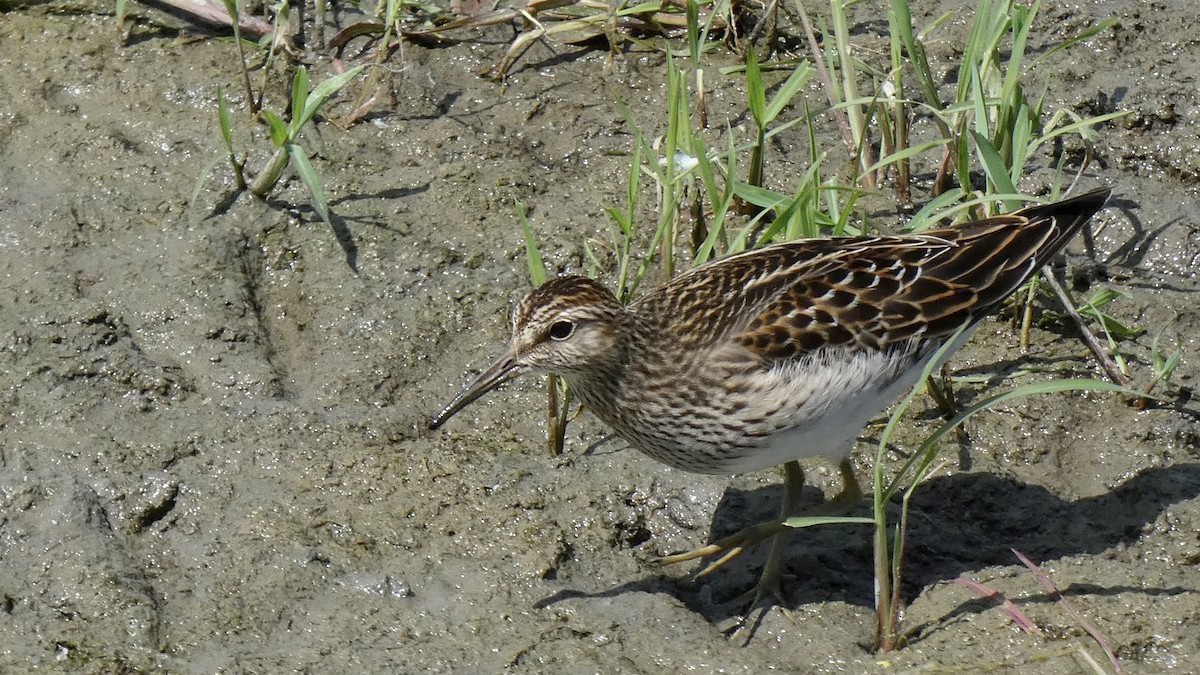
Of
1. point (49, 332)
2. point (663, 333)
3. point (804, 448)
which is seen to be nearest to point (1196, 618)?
point (804, 448)

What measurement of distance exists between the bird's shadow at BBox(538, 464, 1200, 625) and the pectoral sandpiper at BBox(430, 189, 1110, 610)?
0.55 ft

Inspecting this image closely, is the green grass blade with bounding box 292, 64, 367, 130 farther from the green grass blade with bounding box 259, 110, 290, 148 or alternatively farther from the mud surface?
the mud surface

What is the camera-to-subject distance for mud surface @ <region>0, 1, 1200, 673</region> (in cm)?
504

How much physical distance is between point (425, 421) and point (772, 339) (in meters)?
1.61

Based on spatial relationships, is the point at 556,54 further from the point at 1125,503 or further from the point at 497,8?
the point at 1125,503

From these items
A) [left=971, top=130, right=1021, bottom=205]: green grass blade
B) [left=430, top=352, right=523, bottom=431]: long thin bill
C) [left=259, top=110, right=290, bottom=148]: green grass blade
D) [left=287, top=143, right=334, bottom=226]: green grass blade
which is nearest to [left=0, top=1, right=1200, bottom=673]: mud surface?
[left=287, top=143, right=334, bottom=226]: green grass blade

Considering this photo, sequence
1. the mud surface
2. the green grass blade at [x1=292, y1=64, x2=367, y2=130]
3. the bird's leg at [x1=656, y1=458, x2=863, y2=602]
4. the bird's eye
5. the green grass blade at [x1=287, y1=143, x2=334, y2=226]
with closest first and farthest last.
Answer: the mud surface < the bird's eye < the bird's leg at [x1=656, y1=458, x2=863, y2=602] < the green grass blade at [x1=287, y1=143, x2=334, y2=226] < the green grass blade at [x1=292, y1=64, x2=367, y2=130]

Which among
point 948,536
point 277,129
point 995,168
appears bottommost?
point 948,536

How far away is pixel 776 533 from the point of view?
17.9 feet

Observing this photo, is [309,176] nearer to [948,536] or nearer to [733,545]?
[733,545]

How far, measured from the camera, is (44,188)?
22.0 feet

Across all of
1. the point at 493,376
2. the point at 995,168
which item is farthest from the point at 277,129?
the point at 995,168

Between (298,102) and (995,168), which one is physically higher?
(995,168)

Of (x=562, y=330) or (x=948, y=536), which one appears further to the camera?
(x=948, y=536)
